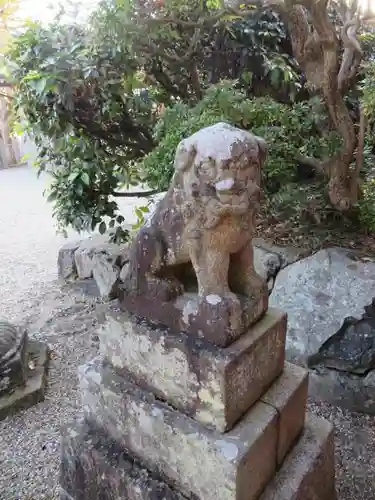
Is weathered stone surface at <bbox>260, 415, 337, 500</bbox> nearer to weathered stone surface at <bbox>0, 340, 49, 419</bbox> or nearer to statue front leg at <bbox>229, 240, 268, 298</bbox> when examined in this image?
statue front leg at <bbox>229, 240, 268, 298</bbox>

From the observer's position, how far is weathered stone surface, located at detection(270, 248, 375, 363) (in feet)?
7.17

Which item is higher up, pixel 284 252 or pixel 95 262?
pixel 284 252

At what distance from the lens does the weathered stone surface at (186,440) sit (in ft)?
3.88

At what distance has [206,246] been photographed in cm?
114

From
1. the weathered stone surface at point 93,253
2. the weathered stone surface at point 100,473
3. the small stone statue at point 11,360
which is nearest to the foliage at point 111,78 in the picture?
the weathered stone surface at point 93,253

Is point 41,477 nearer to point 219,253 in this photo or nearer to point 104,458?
point 104,458

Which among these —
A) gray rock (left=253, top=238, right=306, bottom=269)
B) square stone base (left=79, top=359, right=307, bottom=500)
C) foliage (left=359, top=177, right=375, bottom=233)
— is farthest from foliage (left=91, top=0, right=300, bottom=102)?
square stone base (left=79, top=359, right=307, bottom=500)

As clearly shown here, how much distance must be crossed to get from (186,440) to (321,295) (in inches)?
→ 49.8

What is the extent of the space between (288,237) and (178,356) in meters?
1.64

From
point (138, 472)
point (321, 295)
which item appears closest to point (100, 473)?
point (138, 472)

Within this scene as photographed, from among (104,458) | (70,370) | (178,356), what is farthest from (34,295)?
(178,356)

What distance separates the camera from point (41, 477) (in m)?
1.80

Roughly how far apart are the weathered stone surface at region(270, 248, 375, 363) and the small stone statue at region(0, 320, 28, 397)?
4.44 ft

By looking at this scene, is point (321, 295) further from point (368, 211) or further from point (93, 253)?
point (93, 253)
